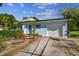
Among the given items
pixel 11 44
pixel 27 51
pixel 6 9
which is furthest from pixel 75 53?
pixel 6 9

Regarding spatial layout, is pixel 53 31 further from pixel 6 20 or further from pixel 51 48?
pixel 6 20

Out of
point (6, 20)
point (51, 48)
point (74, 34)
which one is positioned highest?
point (6, 20)

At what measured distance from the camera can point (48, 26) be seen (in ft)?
8.80

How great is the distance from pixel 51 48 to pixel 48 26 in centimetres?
26

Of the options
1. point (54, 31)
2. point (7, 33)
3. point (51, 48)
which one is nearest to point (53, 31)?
point (54, 31)

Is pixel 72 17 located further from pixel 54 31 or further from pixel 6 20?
pixel 6 20

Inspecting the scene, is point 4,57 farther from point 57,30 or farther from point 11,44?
point 57,30

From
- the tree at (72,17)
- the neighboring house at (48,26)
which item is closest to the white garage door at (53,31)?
the neighboring house at (48,26)

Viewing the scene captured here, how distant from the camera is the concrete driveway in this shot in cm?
257

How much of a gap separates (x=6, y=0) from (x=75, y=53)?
951 mm

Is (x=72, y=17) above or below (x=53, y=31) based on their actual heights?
above

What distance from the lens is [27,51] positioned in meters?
2.59

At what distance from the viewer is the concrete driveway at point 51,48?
2568 mm

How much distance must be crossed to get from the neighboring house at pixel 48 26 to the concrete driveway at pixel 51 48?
2.8 inches
